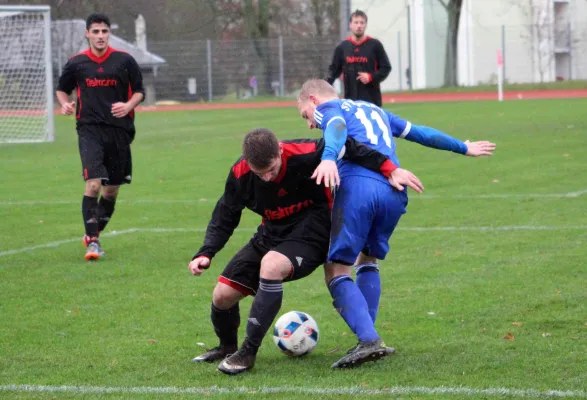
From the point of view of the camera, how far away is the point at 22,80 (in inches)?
878

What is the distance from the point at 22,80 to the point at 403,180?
1862 cm

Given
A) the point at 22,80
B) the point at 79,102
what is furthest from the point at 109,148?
the point at 22,80

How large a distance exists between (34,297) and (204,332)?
1728 mm

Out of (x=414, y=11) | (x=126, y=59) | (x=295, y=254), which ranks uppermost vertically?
(x=414, y=11)

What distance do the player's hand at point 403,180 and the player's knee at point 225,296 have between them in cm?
99

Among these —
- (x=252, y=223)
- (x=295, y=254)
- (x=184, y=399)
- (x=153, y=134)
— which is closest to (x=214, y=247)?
(x=295, y=254)

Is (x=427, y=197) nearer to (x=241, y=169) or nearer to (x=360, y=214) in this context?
(x=360, y=214)

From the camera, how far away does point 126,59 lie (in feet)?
30.4

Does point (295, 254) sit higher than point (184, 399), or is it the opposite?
point (295, 254)

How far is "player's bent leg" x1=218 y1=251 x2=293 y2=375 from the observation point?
4953 millimetres

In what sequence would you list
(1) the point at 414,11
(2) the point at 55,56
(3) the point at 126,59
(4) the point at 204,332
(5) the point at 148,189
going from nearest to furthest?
(4) the point at 204,332, (3) the point at 126,59, (5) the point at 148,189, (2) the point at 55,56, (1) the point at 414,11

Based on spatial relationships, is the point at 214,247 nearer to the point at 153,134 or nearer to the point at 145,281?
the point at 145,281

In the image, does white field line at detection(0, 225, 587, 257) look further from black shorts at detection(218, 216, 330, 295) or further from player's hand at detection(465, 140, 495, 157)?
black shorts at detection(218, 216, 330, 295)

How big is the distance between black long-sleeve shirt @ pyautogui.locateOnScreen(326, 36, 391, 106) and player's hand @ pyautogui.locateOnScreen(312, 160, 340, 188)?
9.42 metres
